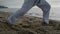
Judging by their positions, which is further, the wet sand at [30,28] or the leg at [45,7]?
the leg at [45,7]

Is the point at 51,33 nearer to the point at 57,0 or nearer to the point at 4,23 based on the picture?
the point at 4,23

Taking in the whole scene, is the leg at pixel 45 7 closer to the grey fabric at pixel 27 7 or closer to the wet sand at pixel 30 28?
the grey fabric at pixel 27 7

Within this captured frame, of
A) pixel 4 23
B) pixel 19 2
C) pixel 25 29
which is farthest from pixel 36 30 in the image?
pixel 19 2

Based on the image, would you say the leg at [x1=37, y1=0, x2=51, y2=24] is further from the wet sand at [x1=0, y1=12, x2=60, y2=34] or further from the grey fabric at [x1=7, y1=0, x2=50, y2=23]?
the wet sand at [x1=0, y1=12, x2=60, y2=34]

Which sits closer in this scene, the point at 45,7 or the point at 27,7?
the point at 27,7

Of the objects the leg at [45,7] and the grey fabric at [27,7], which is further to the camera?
the leg at [45,7]

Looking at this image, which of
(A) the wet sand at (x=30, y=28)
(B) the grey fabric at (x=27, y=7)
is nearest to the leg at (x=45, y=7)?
(B) the grey fabric at (x=27, y=7)

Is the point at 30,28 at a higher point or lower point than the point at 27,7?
lower

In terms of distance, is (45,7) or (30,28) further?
(45,7)

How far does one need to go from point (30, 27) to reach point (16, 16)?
0.81 ft

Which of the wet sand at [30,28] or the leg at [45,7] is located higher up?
the leg at [45,7]

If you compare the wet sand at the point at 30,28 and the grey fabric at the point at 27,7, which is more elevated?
the grey fabric at the point at 27,7

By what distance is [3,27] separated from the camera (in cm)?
259

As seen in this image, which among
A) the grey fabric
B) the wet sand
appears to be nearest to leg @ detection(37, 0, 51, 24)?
the grey fabric
